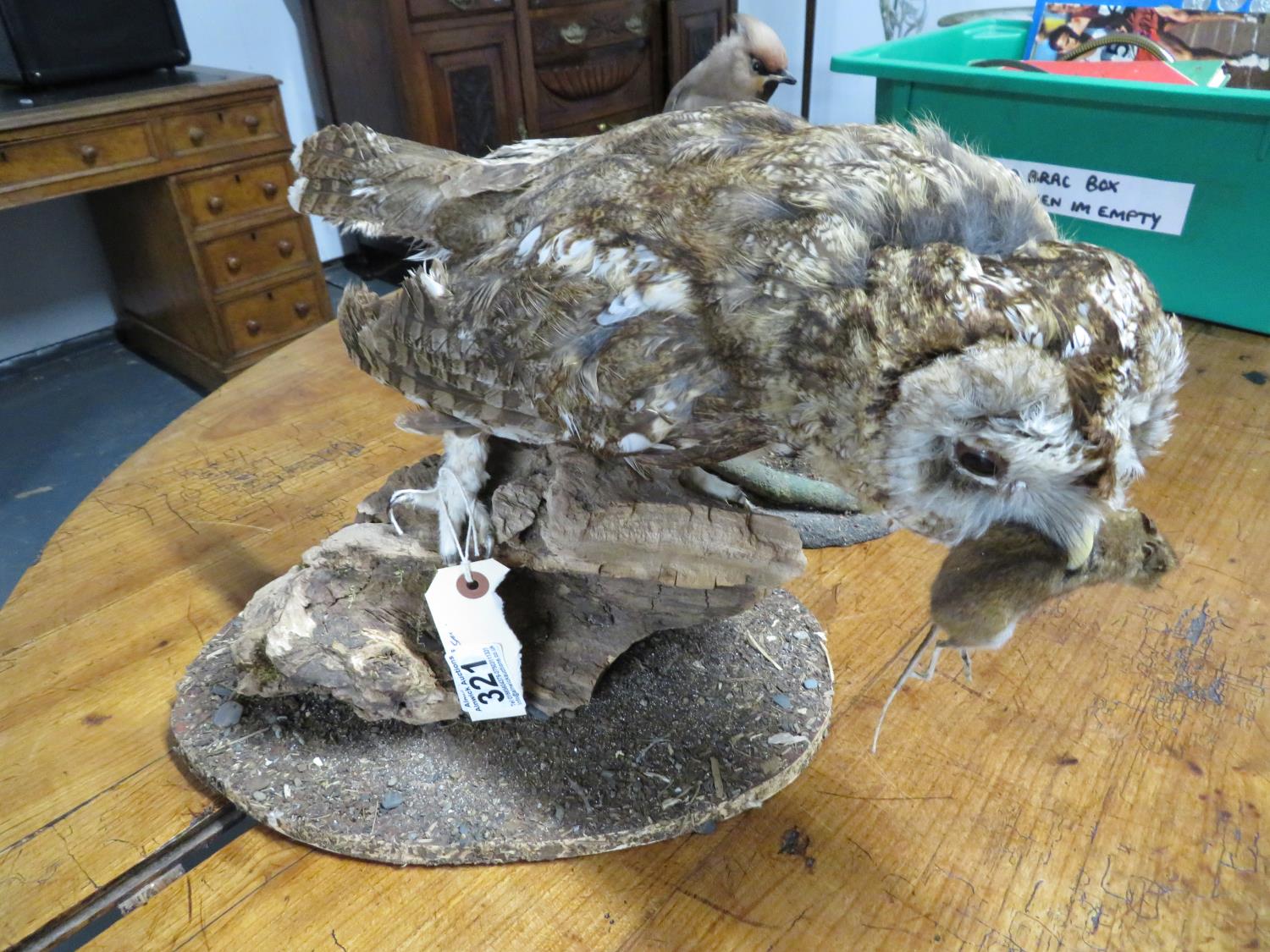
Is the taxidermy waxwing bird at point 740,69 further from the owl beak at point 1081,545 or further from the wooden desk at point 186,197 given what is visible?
the owl beak at point 1081,545

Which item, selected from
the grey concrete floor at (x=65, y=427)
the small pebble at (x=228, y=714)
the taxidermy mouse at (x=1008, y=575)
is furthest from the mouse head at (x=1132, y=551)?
the grey concrete floor at (x=65, y=427)

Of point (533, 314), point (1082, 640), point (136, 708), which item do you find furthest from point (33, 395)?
point (1082, 640)

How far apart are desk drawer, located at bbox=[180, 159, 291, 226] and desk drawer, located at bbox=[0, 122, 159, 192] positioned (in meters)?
0.13

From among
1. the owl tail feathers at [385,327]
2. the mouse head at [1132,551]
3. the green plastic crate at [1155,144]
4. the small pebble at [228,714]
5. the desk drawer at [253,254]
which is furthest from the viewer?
the desk drawer at [253,254]

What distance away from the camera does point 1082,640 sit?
0.90 meters

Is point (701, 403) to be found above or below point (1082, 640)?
above

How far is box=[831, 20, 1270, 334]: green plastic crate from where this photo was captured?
4.04 feet

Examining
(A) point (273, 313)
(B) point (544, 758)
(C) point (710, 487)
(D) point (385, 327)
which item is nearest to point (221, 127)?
(A) point (273, 313)

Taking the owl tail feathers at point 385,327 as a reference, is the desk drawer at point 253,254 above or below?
below

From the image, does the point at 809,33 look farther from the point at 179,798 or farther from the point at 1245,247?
the point at 179,798

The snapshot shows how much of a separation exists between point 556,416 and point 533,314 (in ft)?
0.25

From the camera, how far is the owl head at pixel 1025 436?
48cm

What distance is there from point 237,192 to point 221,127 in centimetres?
14

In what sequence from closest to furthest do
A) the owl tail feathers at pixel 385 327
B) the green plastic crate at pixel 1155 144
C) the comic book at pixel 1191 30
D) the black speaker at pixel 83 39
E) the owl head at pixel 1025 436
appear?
the owl head at pixel 1025 436, the owl tail feathers at pixel 385 327, the green plastic crate at pixel 1155 144, the comic book at pixel 1191 30, the black speaker at pixel 83 39
